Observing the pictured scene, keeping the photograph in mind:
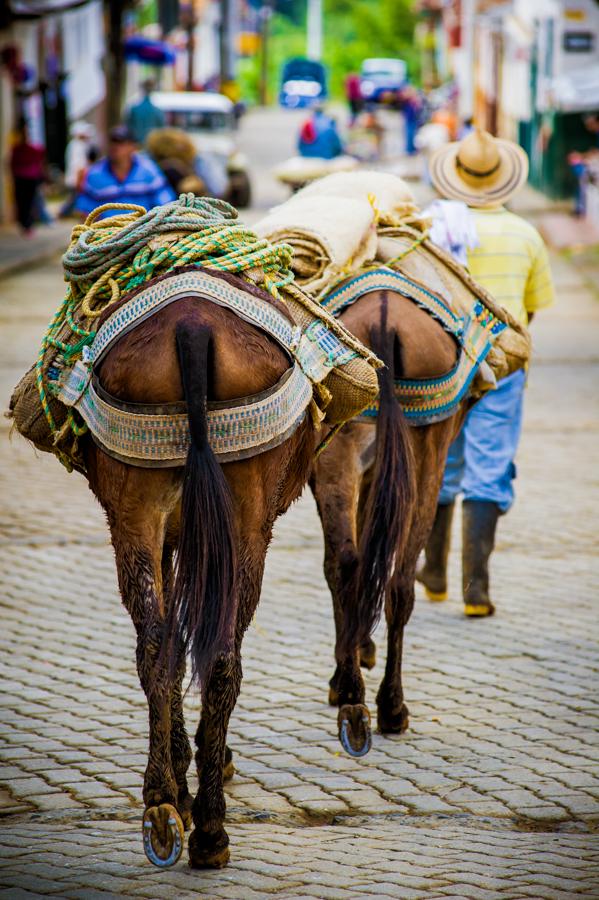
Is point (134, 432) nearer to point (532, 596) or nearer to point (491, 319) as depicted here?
point (491, 319)

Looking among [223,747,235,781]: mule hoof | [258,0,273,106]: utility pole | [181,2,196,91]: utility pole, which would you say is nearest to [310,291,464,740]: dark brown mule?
[223,747,235,781]: mule hoof

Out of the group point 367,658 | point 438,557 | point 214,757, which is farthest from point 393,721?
point 438,557

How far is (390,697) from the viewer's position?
18.4 ft

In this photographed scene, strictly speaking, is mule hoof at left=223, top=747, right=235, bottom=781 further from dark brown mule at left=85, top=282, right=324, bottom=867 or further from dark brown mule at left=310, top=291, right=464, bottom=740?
dark brown mule at left=85, top=282, right=324, bottom=867

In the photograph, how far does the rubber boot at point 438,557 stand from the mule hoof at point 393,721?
72.5 inches

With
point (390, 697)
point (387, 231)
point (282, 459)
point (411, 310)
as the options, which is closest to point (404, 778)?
point (390, 697)

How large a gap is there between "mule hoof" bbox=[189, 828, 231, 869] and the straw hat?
12.4ft

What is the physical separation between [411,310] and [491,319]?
614mm

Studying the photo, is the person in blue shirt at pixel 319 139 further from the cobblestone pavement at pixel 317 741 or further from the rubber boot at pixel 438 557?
the rubber boot at pixel 438 557

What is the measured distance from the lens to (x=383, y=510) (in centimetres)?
538

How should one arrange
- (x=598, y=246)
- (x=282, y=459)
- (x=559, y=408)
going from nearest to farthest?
(x=282, y=459) < (x=559, y=408) < (x=598, y=246)

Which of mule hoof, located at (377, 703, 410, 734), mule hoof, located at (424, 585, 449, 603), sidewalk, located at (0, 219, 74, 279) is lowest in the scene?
sidewalk, located at (0, 219, 74, 279)

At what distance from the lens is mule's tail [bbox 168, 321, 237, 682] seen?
4121mm

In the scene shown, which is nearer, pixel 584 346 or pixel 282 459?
pixel 282 459
